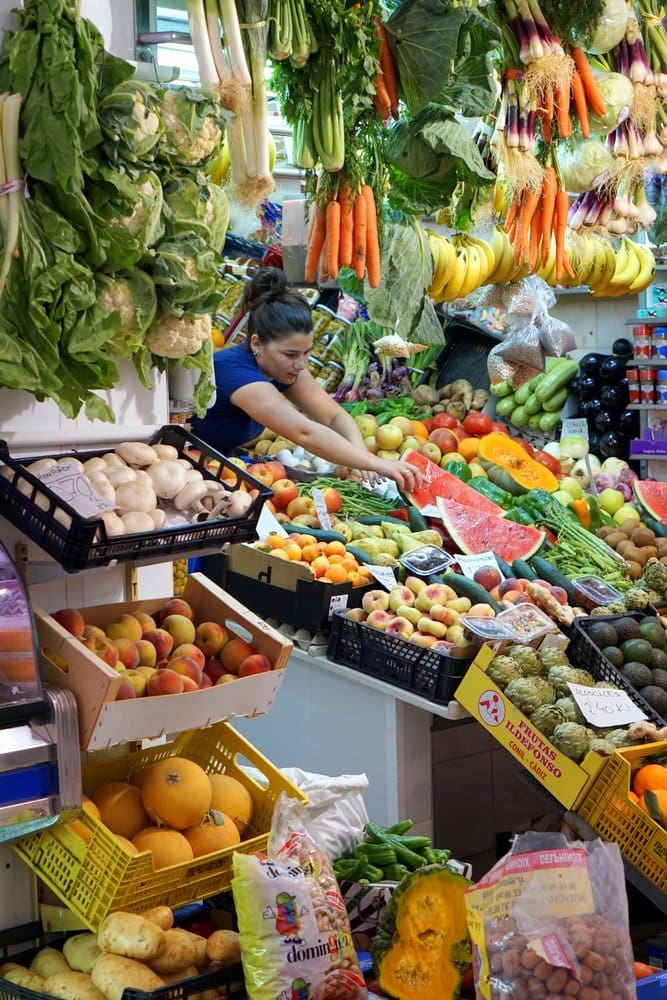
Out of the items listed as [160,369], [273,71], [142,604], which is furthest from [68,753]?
[273,71]

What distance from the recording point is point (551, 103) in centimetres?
452

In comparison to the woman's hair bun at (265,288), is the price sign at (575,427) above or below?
below

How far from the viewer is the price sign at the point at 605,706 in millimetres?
3342

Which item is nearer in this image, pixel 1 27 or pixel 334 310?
pixel 1 27

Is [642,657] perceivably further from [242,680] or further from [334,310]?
[334,310]

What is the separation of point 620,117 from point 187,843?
12.4 feet

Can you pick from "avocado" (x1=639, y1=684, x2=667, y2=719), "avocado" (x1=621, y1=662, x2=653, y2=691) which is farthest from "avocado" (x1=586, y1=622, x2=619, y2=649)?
"avocado" (x1=639, y1=684, x2=667, y2=719)

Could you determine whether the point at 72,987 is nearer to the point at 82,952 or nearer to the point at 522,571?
the point at 82,952

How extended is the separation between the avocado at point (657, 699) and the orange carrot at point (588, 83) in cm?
246

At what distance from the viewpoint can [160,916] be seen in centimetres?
222

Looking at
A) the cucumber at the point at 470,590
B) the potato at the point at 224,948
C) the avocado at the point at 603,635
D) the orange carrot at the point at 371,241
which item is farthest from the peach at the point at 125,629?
the orange carrot at the point at 371,241

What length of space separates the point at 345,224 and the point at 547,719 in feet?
5.98

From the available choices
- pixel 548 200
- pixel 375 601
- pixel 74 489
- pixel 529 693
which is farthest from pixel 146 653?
pixel 548 200

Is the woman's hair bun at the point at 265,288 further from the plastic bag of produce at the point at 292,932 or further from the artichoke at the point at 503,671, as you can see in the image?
the plastic bag of produce at the point at 292,932
